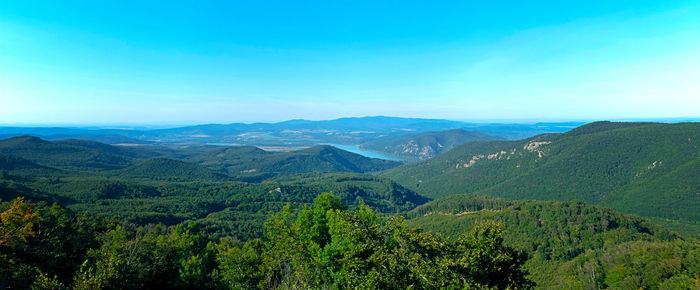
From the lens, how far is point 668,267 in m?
53.9

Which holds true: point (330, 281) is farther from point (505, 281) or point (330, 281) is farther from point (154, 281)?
point (154, 281)

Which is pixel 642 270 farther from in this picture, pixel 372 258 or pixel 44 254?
pixel 44 254

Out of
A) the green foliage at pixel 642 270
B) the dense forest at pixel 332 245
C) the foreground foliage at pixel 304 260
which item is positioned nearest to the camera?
the foreground foliage at pixel 304 260

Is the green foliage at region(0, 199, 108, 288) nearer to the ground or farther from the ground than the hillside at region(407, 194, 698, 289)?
farther from the ground

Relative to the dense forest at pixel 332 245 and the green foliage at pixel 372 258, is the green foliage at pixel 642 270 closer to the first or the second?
the dense forest at pixel 332 245

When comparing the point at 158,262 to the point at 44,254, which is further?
the point at 158,262

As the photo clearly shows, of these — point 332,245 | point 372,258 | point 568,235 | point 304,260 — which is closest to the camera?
point 372,258

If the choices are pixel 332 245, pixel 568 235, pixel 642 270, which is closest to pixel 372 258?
pixel 332 245

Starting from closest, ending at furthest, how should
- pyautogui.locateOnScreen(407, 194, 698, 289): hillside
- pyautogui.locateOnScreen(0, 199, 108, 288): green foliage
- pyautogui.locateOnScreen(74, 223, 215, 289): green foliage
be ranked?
pyautogui.locateOnScreen(0, 199, 108, 288): green foliage < pyautogui.locateOnScreen(74, 223, 215, 289): green foliage < pyautogui.locateOnScreen(407, 194, 698, 289): hillside

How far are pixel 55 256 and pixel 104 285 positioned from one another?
58.3ft

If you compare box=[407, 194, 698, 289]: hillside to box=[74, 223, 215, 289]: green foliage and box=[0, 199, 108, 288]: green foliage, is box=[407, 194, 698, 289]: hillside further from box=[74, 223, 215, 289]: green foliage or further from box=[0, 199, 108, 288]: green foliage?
box=[0, 199, 108, 288]: green foliage

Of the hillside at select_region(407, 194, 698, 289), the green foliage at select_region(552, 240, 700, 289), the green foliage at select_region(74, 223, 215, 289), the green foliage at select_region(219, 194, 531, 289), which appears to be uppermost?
the green foliage at select_region(219, 194, 531, 289)

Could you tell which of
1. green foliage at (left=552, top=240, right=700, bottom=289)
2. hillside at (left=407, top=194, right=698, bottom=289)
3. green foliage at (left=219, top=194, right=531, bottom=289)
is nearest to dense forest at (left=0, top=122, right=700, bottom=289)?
green foliage at (left=219, top=194, right=531, bottom=289)

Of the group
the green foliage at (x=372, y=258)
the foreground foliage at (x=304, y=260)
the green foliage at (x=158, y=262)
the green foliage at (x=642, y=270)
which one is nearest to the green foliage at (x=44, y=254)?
the foreground foliage at (x=304, y=260)
